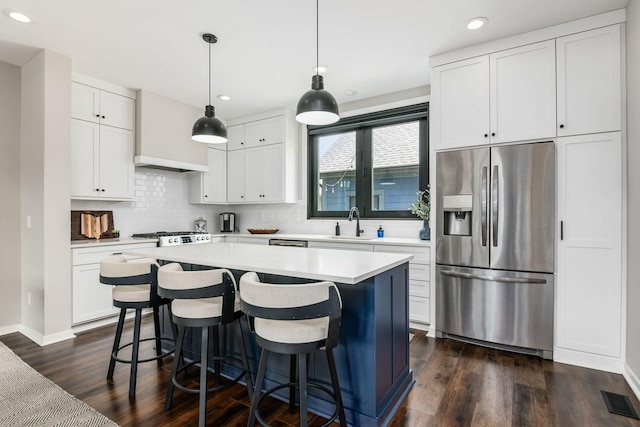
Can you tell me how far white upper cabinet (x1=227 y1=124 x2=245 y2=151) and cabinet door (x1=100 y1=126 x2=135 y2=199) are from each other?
1.48 meters

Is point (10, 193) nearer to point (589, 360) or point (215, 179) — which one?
point (215, 179)

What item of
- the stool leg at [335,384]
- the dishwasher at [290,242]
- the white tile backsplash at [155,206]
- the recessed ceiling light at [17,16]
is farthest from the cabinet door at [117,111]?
the stool leg at [335,384]

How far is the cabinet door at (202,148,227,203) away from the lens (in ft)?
16.1

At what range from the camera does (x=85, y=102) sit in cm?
357

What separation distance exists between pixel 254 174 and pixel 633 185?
4141 millimetres

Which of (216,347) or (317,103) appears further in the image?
(216,347)

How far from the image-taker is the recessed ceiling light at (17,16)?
2.48 metres

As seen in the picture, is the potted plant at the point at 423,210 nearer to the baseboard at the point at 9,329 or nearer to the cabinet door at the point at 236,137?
the cabinet door at the point at 236,137

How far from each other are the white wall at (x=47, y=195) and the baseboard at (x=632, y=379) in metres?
4.67

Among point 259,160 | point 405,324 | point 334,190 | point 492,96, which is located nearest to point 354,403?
point 405,324

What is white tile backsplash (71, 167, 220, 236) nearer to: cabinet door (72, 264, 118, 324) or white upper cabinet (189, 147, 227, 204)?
white upper cabinet (189, 147, 227, 204)

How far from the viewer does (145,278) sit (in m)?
2.20

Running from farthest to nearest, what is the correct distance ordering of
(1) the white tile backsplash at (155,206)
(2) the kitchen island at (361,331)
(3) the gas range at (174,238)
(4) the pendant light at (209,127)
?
1. (1) the white tile backsplash at (155,206)
2. (3) the gas range at (174,238)
3. (4) the pendant light at (209,127)
4. (2) the kitchen island at (361,331)

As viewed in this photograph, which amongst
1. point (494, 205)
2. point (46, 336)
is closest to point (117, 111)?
point (46, 336)
